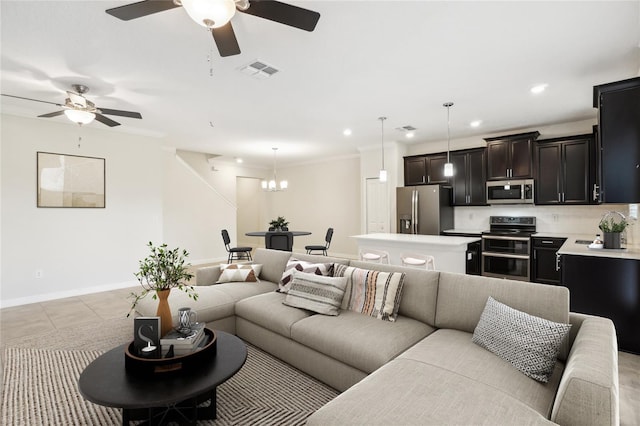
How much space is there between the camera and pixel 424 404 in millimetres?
1365

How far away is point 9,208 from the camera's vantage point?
440 centimetres

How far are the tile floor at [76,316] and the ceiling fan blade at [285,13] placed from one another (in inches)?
133

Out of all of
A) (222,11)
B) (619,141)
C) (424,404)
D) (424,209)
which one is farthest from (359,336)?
(424,209)

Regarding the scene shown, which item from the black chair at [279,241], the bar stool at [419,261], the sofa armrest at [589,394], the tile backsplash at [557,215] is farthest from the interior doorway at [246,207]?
the sofa armrest at [589,394]

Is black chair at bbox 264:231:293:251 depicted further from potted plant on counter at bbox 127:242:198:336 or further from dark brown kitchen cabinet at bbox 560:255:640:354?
dark brown kitchen cabinet at bbox 560:255:640:354

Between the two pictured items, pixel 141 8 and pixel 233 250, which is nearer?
pixel 141 8

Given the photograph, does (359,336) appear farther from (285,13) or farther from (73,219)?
(73,219)

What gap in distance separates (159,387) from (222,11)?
2.05 m

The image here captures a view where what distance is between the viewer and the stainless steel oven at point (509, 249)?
16.8 feet

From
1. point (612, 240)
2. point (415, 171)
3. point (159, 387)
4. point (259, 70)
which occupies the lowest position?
point (159, 387)

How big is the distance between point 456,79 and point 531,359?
300cm

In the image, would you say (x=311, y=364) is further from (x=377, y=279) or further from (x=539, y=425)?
(x=539, y=425)

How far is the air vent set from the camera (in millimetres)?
3117

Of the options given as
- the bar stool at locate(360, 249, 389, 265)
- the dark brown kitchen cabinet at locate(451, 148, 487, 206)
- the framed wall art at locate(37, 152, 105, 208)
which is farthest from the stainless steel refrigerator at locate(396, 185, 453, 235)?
the framed wall art at locate(37, 152, 105, 208)
